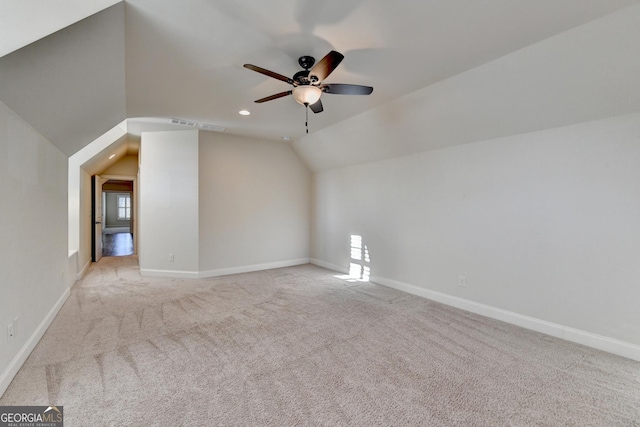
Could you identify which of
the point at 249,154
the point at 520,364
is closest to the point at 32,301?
the point at 249,154

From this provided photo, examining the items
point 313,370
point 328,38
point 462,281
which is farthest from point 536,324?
point 328,38

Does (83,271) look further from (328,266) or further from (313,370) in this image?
(313,370)

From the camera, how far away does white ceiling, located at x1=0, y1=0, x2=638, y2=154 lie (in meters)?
1.83

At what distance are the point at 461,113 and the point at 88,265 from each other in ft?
23.6

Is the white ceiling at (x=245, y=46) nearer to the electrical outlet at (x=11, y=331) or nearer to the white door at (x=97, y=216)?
the electrical outlet at (x=11, y=331)

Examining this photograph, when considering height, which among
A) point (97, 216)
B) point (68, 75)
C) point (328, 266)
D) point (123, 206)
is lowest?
point (328, 266)

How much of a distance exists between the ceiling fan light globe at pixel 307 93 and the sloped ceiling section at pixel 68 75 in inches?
51.8

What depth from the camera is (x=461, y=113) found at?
316 centimetres

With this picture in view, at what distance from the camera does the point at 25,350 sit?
2307mm

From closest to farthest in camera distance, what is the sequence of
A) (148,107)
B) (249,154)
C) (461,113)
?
(461,113), (148,107), (249,154)

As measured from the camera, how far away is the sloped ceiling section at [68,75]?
177cm

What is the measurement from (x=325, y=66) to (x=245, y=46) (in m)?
0.73

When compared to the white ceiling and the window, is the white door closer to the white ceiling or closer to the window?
the white ceiling

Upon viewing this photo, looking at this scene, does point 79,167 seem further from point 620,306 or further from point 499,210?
→ point 620,306
